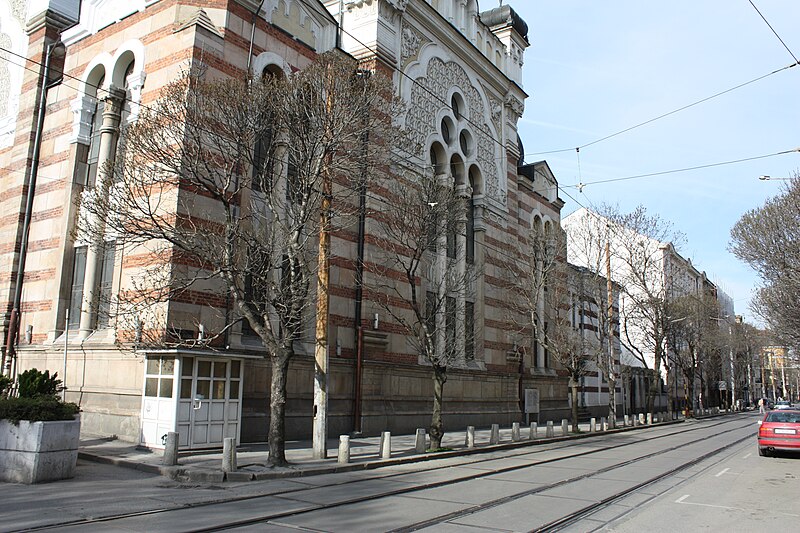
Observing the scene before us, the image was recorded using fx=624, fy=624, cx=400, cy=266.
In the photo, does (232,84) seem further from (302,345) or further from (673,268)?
(673,268)

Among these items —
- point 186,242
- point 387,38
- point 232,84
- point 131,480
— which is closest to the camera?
point 131,480

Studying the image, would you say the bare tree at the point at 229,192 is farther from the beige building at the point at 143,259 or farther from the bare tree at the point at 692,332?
the bare tree at the point at 692,332

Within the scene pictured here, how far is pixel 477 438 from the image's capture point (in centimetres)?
2366

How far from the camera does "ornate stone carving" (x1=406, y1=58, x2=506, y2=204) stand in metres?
26.5

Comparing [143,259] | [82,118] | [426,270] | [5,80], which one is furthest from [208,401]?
[5,80]

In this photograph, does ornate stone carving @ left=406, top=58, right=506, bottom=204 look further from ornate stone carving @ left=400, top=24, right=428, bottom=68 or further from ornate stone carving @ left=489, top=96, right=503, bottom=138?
ornate stone carving @ left=400, top=24, right=428, bottom=68

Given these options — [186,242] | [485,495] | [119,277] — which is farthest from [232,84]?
[485,495]

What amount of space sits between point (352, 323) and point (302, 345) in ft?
7.64

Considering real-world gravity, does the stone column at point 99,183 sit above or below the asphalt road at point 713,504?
above

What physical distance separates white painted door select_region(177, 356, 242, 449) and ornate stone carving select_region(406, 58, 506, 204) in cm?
1197

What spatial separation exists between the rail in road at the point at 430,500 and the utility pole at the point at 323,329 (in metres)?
→ 1.85

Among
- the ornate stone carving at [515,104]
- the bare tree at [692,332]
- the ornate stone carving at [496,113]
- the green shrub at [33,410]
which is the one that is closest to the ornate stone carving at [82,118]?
the green shrub at [33,410]

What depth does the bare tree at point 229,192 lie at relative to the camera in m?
14.2

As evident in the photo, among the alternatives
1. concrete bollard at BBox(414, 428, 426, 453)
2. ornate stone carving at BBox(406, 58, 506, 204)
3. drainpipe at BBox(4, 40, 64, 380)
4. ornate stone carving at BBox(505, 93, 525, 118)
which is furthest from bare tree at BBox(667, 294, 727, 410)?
drainpipe at BBox(4, 40, 64, 380)
